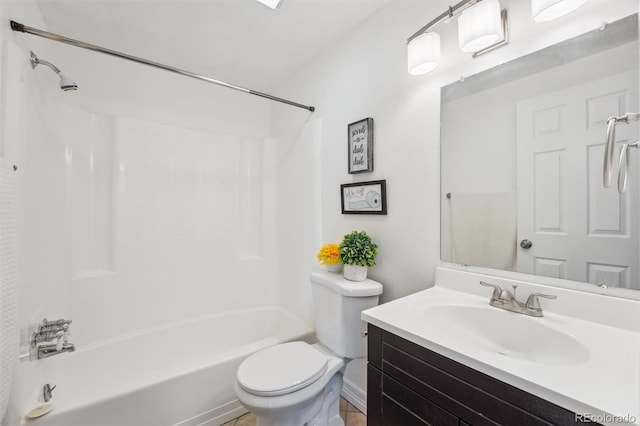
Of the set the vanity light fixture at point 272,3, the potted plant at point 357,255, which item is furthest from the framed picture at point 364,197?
the vanity light fixture at point 272,3

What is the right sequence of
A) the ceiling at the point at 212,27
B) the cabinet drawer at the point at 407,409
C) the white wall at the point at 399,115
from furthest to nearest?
the ceiling at the point at 212,27 < the white wall at the point at 399,115 < the cabinet drawer at the point at 407,409

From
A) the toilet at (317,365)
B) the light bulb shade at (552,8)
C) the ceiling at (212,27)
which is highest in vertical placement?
the ceiling at (212,27)

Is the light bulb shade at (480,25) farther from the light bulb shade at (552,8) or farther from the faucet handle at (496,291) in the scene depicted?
the faucet handle at (496,291)

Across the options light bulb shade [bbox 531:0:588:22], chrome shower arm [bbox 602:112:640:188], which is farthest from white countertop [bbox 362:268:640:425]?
Answer: light bulb shade [bbox 531:0:588:22]

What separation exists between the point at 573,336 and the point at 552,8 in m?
1.05

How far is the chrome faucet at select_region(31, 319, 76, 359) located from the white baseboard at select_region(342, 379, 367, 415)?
5.01 feet

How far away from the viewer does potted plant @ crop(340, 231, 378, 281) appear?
4.72 ft

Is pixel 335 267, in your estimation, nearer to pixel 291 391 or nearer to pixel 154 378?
pixel 291 391

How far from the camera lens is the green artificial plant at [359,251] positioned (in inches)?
56.5

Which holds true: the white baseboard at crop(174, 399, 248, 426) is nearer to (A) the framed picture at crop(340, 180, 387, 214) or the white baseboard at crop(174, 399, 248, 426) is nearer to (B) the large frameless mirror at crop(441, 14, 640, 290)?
(A) the framed picture at crop(340, 180, 387, 214)

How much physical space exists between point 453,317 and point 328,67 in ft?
5.78

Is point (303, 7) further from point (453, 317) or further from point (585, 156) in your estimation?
point (453, 317)

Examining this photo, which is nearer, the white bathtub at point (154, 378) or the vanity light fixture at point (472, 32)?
the vanity light fixture at point (472, 32)

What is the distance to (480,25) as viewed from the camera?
3.28 ft
